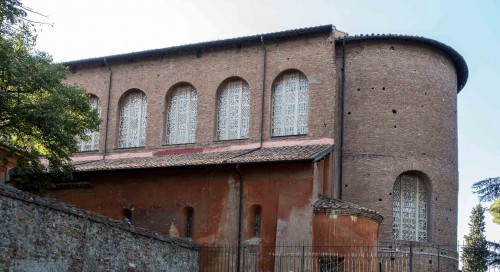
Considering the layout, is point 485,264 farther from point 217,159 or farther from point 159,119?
point 159,119

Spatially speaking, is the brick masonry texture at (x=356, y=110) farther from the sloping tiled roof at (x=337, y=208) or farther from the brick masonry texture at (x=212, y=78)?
the sloping tiled roof at (x=337, y=208)

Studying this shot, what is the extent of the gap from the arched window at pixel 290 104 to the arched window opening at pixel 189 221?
4326 millimetres

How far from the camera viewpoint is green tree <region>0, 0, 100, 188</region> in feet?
67.1

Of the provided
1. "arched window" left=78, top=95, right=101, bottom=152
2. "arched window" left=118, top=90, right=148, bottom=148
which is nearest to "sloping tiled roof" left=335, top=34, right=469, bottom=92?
"arched window" left=118, top=90, right=148, bottom=148

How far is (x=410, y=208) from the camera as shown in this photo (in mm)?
25328

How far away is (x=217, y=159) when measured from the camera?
2333 cm

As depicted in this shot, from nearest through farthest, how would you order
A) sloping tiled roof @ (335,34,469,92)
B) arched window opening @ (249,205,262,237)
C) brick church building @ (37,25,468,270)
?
arched window opening @ (249,205,262,237) < brick church building @ (37,25,468,270) < sloping tiled roof @ (335,34,469,92)

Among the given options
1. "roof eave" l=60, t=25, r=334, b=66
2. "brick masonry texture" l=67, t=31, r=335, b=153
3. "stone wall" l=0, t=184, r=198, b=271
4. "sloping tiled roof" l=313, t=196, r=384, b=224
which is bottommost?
"stone wall" l=0, t=184, r=198, b=271

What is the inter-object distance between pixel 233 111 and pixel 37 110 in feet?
25.1

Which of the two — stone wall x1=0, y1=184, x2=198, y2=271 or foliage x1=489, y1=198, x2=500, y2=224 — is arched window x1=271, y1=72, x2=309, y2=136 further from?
foliage x1=489, y1=198, x2=500, y2=224

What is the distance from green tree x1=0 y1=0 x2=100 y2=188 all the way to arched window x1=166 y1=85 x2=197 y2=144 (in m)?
4.11

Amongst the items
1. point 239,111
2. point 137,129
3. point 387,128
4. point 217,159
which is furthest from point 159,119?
point 387,128

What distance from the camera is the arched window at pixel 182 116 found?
27.1 m

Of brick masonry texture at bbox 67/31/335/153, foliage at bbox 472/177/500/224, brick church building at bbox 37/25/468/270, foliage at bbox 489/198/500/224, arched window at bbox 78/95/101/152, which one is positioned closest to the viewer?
foliage at bbox 472/177/500/224
